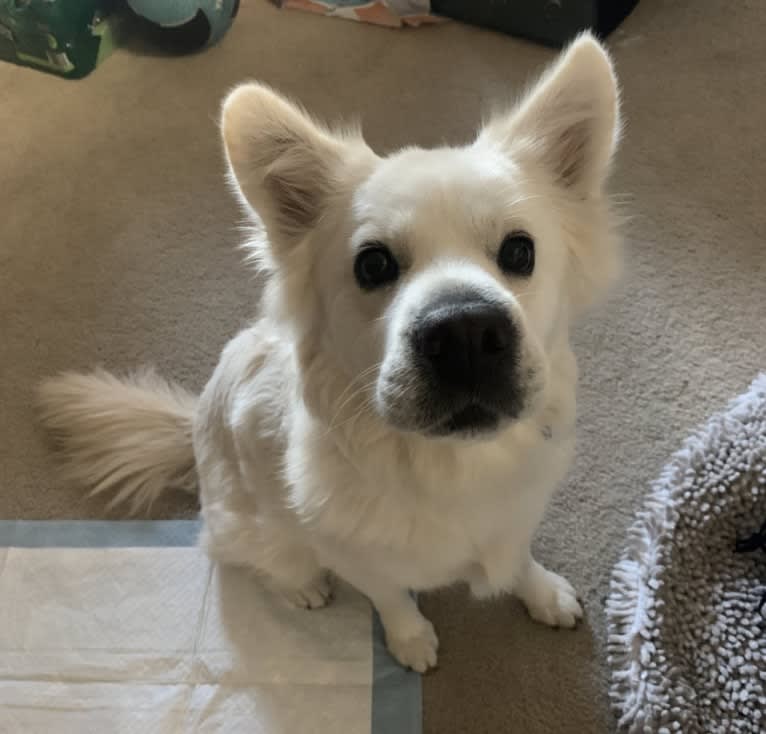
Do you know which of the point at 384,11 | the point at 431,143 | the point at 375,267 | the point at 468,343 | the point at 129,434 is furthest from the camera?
the point at 384,11

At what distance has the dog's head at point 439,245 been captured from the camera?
3.30 feet

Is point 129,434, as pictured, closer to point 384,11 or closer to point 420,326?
point 420,326

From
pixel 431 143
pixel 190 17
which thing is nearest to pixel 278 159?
pixel 431 143

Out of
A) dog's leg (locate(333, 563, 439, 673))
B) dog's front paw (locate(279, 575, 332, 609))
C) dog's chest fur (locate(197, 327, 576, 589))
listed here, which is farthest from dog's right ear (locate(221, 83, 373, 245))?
dog's front paw (locate(279, 575, 332, 609))

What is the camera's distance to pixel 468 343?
0.98 metres

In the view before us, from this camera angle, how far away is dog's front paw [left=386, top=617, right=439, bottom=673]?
1.57 meters

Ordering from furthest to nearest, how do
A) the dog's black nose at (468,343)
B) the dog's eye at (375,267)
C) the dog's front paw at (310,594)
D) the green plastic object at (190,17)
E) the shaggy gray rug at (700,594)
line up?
the green plastic object at (190,17)
the dog's front paw at (310,594)
the shaggy gray rug at (700,594)
the dog's eye at (375,267)
the dog's black nose at (468,343)

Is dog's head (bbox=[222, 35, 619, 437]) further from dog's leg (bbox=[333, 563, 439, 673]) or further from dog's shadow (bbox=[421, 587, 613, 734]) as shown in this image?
dog's shadow (bbox=[421, 587, 613, 734])

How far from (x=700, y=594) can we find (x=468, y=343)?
34.8 inches

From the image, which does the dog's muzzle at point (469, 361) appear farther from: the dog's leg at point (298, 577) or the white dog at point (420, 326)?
the dog's leg at point (298, 577)

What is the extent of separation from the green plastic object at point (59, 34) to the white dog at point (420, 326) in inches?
71.9

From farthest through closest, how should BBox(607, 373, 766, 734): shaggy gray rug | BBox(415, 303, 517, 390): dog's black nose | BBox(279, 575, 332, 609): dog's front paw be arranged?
BBox(279, 575, 332, 609): dog's front paw, BBox(607, 373, 766, 734): shaggy gray rug, BBox(415, 303, 517, 390): dog's black nose

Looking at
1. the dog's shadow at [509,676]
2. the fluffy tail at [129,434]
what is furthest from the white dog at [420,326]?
the fluffy tail at [129,434]

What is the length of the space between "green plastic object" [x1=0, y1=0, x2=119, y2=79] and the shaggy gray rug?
7.87ft
